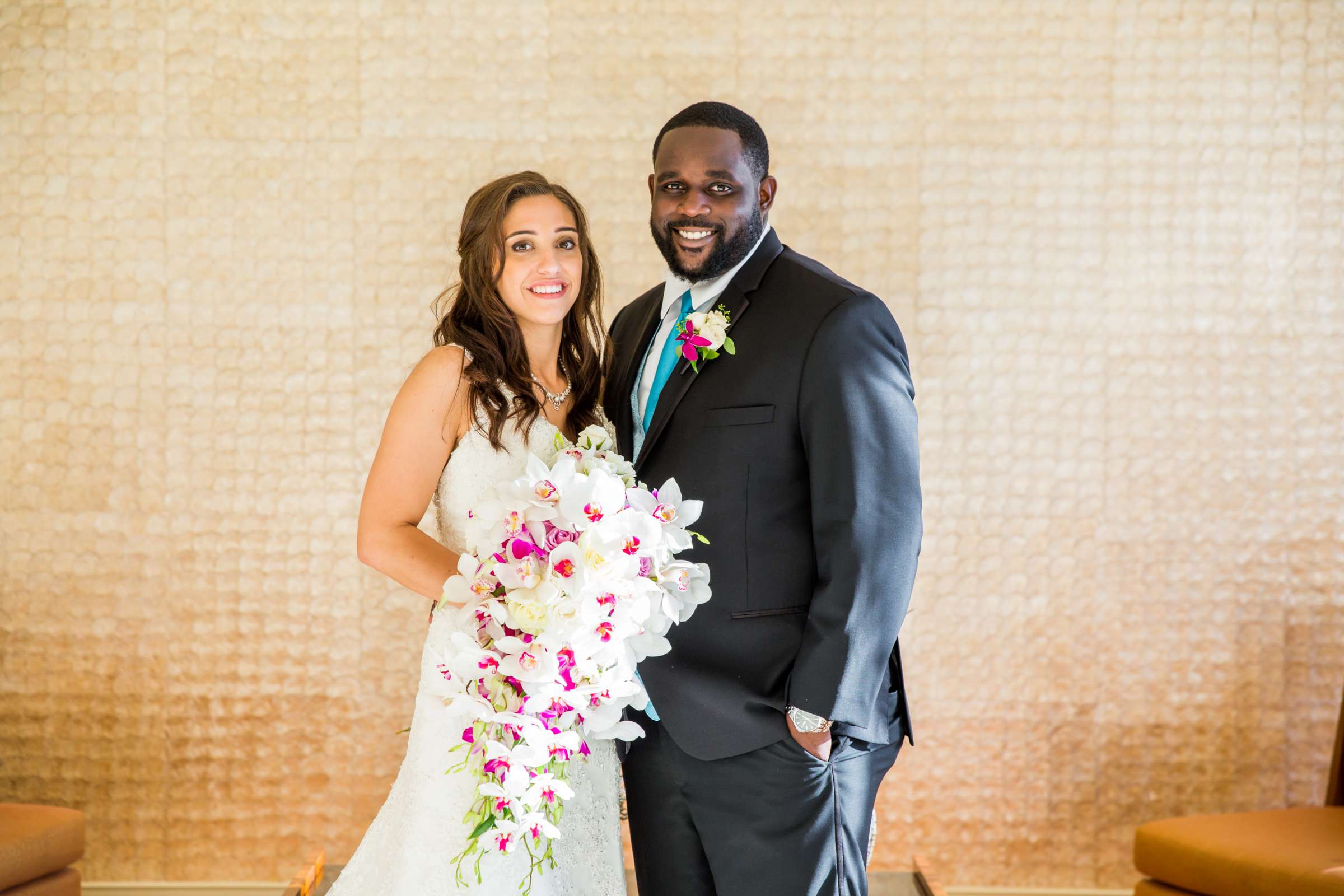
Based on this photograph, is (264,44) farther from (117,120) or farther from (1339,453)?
(1339,453)

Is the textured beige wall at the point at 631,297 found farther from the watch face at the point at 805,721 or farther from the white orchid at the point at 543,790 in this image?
the white orchid at the point at 543,790

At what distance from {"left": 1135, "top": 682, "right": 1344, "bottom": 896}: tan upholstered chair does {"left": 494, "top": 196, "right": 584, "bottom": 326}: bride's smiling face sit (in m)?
2.03

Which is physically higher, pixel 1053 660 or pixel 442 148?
pixel 442 148

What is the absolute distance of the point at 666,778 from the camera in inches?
78.6

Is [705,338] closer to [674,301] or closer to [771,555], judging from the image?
[674,301]

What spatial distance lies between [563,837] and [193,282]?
2.15 m

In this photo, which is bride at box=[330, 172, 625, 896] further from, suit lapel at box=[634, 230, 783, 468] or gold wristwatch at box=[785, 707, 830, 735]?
gold wristwatch at box=[785, 707, 830, 735]

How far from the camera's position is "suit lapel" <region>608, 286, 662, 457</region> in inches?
85.5

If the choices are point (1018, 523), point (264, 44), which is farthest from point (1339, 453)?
point (264, 44)

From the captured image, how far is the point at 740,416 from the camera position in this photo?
1.93 m

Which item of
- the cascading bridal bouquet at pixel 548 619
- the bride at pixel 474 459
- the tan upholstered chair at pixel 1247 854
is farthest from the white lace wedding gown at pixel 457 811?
the tan upholstered chair at pixel 1247 854

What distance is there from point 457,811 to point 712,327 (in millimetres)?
1001

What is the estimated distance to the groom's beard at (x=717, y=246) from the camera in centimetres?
203

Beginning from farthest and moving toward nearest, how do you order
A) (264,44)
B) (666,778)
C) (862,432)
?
(264,44), (666,778), (862,432)
